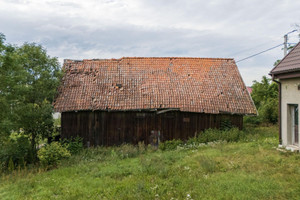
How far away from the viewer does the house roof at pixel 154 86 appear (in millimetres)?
13492

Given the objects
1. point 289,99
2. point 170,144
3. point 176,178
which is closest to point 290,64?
point 289,99

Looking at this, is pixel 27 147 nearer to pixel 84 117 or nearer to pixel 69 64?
pixel 84 117

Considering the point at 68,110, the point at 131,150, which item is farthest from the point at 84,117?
the point at 131,150

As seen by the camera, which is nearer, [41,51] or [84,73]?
[41,51]

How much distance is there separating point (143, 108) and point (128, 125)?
4.69 ft

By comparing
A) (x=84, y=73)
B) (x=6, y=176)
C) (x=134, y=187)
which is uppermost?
(x=84, y=73)

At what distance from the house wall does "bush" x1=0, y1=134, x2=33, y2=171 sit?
40.0 feet

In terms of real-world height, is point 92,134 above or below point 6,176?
above

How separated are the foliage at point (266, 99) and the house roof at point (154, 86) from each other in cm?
494

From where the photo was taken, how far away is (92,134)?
13547 mm

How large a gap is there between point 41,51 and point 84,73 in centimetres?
308

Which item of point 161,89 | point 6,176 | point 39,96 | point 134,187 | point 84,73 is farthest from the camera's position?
point 84,73

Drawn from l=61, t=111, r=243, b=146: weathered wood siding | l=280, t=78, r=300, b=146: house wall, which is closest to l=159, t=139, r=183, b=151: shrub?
l=61, t=111, r=243, b=146: weathered wood siding

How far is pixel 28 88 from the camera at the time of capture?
11367 millimetres
